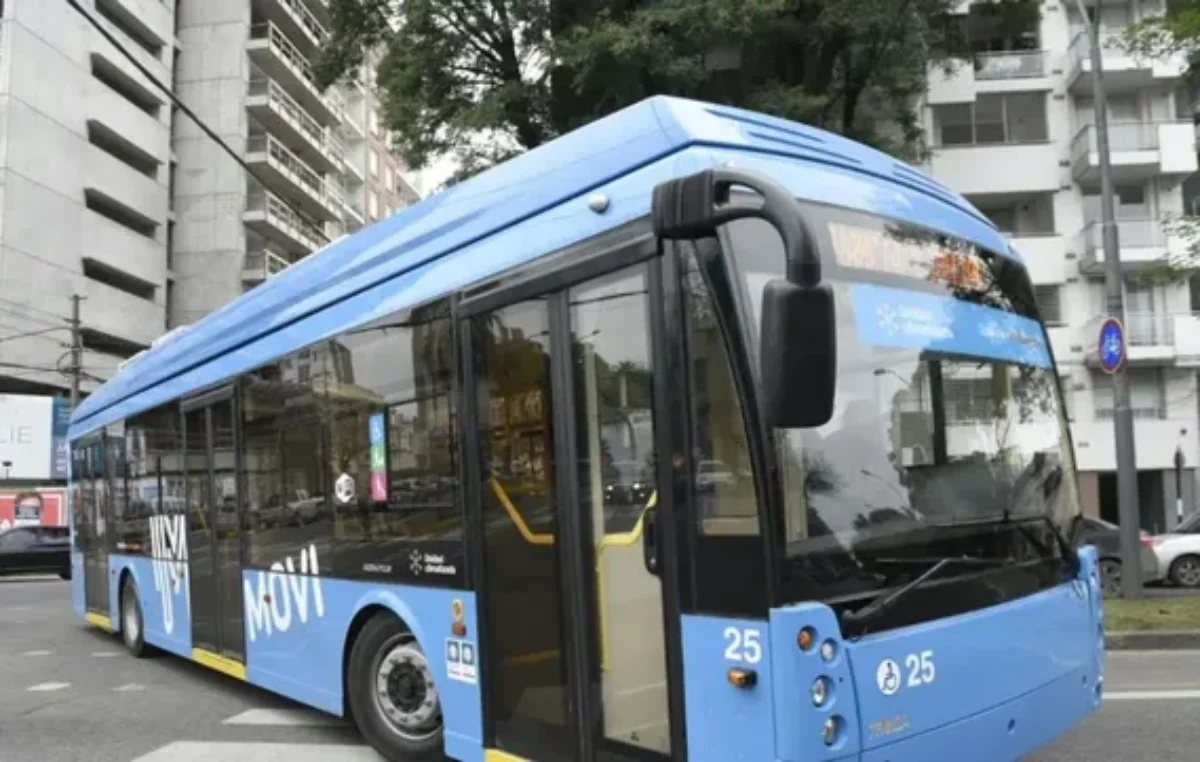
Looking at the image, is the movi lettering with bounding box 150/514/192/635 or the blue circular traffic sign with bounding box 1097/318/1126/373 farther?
the blue circular traffic sign with bounding box 1097/318/1126/373

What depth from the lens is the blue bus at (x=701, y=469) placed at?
3734 millimetres

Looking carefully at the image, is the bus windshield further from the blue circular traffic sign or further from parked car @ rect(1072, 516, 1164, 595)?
parked car @ rect(1072, 516, 1164, 595)

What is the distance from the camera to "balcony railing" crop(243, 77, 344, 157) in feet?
166

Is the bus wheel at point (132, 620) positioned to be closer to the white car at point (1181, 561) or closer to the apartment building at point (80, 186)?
the white car at point (1181, 561)

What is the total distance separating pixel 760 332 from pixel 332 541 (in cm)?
386

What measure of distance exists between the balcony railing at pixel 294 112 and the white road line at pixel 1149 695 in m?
49.3

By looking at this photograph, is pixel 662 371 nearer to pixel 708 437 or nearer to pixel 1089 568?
pixel 708 437

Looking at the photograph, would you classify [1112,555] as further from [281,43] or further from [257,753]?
[281,43]

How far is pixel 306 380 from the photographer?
6.89 metres

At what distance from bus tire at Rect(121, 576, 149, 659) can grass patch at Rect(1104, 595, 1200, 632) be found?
9.61 metres

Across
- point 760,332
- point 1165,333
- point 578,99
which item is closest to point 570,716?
point 760,332

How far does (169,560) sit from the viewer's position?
31.2ft

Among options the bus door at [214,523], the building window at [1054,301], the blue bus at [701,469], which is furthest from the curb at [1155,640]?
the building window at [1054,301]

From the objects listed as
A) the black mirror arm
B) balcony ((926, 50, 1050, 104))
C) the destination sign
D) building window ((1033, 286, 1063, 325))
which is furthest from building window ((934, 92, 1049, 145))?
the black mirror arm
